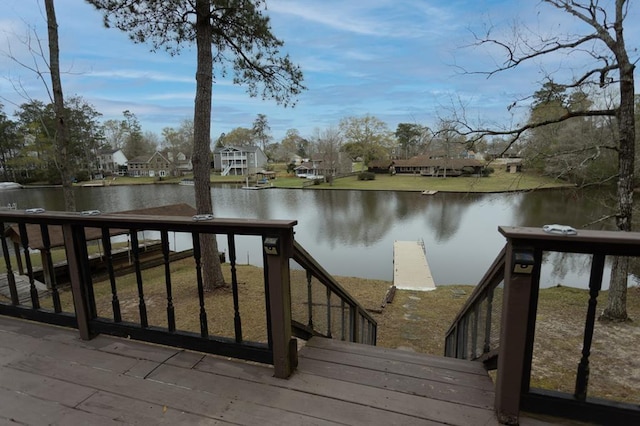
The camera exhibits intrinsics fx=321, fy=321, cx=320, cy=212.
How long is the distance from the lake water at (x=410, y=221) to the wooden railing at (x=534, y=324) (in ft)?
20.6

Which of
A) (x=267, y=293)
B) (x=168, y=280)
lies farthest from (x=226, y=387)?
(x=168, y=280)

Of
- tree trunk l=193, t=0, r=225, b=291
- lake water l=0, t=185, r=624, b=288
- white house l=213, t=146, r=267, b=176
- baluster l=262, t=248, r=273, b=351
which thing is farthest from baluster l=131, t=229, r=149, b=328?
white house l=213, t=146, r=267, b=176

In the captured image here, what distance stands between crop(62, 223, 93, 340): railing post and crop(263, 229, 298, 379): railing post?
1.24 meters

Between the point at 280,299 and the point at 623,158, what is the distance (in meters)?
6.26

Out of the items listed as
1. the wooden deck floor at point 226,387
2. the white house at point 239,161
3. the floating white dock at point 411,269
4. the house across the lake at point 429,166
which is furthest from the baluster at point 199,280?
the white house at point 239,161

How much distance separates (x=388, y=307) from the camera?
278 inches

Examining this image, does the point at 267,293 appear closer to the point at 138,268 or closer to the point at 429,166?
the point at 138,268

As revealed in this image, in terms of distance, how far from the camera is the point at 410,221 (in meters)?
19.9

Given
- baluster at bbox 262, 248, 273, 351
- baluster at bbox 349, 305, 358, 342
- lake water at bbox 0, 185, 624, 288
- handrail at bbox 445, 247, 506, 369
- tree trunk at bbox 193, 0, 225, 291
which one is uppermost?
tree trunk at bbox 193, 0, 225, 291

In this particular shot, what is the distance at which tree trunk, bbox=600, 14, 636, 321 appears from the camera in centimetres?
487

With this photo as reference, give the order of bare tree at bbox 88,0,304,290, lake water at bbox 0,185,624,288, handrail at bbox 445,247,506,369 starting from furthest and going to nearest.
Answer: lake water at bbox 0,185,624,288, bare tree at bbox 88,0,304,290, handrail at bbox 445,247,506,369

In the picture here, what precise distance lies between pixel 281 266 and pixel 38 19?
27.2 ft

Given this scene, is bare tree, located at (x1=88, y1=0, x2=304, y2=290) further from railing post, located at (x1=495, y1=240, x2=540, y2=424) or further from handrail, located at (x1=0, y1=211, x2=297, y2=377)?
railing post, located at (x1=495, y1=240, x2=540, y2=424)

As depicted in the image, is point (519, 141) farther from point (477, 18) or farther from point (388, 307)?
point (388, 307)
